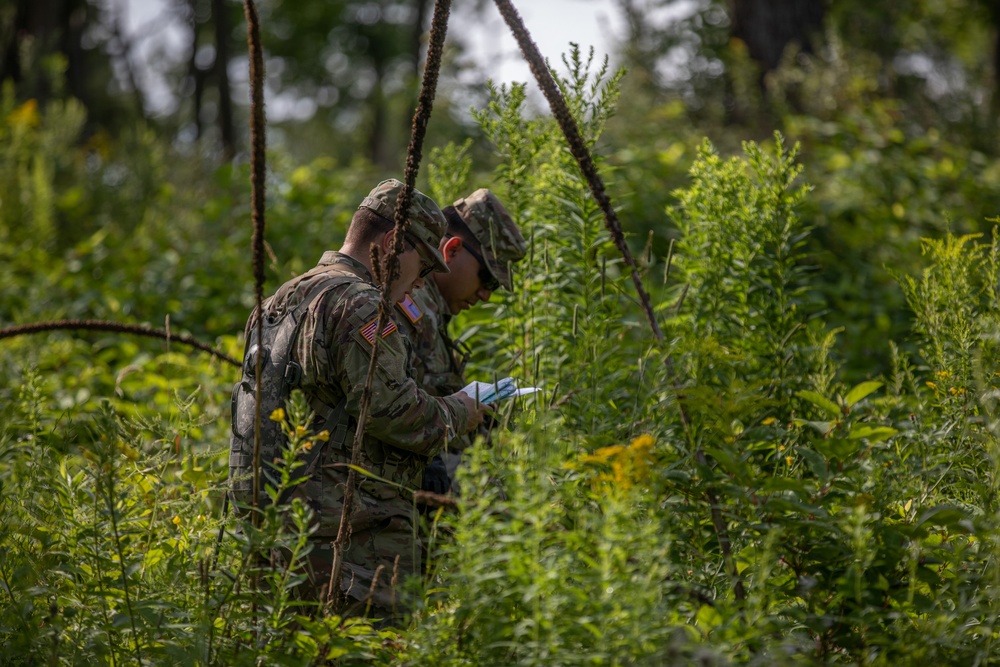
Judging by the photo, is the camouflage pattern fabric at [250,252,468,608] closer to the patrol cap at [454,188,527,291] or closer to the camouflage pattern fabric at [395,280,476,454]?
the camouflage pattern fabric at [395,280,476,454]

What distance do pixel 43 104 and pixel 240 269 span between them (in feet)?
16.9

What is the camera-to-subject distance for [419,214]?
9.32 ft

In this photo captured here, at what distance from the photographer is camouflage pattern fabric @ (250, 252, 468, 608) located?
269 centimetres

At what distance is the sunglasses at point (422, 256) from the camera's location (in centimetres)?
286

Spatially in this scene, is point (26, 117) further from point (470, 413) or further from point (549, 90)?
point (549, 90)

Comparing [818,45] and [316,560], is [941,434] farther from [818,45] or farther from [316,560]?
[818,45]

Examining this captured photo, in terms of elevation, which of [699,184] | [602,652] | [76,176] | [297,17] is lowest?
[602,652]

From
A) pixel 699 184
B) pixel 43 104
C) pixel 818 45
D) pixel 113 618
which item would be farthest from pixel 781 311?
pixel 43 104

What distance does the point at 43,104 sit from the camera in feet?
34.3

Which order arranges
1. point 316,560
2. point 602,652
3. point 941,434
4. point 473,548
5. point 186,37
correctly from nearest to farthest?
1. point 602,652
2. point 473,548
3. point 941,434
4. point 316,560
5. point 186,37

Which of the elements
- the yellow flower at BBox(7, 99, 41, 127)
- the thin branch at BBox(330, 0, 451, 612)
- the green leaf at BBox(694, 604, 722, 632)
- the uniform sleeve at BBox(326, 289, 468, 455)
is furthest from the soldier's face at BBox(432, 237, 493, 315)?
the yellow flower at BBox(7, 99, 41, 127)

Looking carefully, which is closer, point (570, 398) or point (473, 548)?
point (473, 548)

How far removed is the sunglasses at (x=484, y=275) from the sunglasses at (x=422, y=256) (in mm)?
695

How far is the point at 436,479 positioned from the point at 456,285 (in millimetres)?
790
